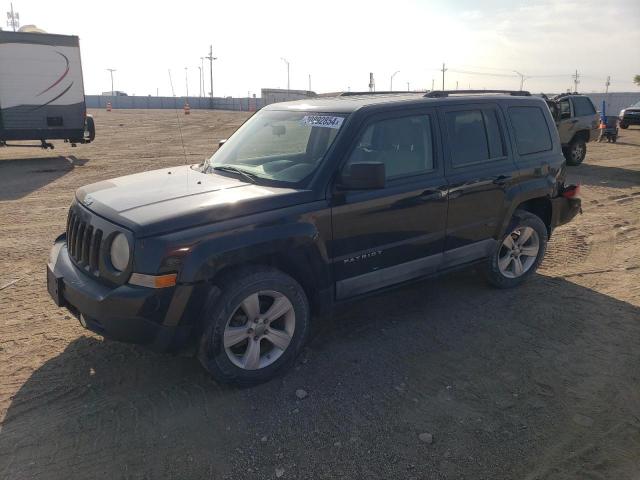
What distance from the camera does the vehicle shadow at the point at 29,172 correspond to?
10.4 metres

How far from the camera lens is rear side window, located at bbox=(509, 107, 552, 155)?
502cm

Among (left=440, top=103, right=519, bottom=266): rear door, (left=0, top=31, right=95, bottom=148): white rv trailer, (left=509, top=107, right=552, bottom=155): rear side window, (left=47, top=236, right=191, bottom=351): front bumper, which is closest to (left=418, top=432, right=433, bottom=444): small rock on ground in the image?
(left=47, top=236, right=191, bottom=351): front bumper

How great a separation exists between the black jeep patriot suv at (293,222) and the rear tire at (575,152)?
10490mm

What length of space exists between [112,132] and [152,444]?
23584mm

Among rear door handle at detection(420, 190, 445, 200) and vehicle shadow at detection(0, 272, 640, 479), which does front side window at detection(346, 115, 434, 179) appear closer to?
rear door handle at detection(420, 190, 445, 200)

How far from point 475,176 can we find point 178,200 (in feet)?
8.55

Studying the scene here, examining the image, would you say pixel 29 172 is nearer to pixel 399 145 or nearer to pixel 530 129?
pixel 399 145

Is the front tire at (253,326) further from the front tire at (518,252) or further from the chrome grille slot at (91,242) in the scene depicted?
the front tire at (518,252)

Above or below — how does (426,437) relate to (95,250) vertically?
below

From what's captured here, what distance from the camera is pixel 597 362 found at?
3.83m

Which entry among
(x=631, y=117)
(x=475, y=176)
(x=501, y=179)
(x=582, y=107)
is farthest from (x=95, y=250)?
(x=631, y=117)

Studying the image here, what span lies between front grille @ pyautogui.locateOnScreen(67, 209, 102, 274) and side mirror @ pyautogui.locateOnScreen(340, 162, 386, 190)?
5.64ft

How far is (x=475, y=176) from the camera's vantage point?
14.8 feet

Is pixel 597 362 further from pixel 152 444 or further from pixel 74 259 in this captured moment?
pixel 74 259
